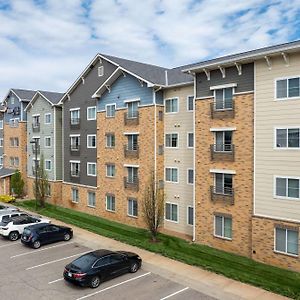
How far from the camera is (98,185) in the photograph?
3409 cm

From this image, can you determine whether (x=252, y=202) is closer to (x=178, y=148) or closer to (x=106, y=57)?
(x=178, y=148)

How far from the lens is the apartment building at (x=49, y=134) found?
4062 centimetres

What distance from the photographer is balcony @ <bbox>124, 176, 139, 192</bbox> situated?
98.0ft

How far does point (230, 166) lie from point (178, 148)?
6119 mm

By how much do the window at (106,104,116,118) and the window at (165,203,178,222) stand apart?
1006 cm

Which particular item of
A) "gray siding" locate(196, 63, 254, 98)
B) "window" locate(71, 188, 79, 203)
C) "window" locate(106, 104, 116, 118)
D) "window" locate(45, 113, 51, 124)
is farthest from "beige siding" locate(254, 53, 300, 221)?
"window" locate(45, 113, 51, 124)

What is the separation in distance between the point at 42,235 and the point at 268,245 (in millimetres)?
15311

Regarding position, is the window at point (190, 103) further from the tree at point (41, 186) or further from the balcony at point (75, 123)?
the tree at point (41, 186)

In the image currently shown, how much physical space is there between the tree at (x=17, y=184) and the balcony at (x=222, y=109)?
30.8m

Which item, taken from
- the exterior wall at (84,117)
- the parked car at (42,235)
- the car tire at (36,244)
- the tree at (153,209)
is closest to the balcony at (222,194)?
the tree at (153,209)

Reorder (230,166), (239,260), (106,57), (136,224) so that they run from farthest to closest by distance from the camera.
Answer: (106,57) → (136,224) → (230,166) → (239,260)

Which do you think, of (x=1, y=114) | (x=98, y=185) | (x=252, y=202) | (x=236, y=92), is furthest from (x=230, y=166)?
(x=1, y=114)

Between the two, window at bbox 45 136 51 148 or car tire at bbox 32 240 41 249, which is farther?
window at bbox 45 136 51 148

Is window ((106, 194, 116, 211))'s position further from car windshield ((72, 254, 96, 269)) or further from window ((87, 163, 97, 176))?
car windshield ((72, 254, 96, 269))
